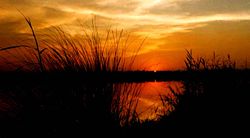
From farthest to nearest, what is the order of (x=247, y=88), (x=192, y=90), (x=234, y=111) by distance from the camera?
(x=192, y=90), (x=247, y=88), (x=234, y=111)

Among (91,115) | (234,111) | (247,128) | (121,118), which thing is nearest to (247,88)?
(234,111)

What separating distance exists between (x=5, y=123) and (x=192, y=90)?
3.24 metres

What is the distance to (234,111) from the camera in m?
5.19

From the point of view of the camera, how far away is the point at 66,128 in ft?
14.2

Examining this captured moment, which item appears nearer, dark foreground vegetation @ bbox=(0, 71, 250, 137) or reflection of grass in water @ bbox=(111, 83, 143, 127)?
dark foreground vegetation @ bbox=(0, 71, 250, 137)

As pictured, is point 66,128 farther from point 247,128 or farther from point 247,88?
point 247,88

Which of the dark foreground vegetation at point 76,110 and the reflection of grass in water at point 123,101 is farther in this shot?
the reflection of grass in water at point 123,101

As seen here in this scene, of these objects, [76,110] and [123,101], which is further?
[123,101]

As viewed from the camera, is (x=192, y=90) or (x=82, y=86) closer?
(x=82, y=86)

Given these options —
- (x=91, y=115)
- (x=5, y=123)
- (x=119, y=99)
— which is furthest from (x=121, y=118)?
(x=5, y=123)

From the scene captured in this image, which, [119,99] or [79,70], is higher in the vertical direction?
[79,70]

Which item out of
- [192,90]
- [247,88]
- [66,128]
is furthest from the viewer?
[192,90]

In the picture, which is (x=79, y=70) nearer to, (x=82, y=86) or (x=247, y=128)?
(x=82, y=86)

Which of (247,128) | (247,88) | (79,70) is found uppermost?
(79,70)
